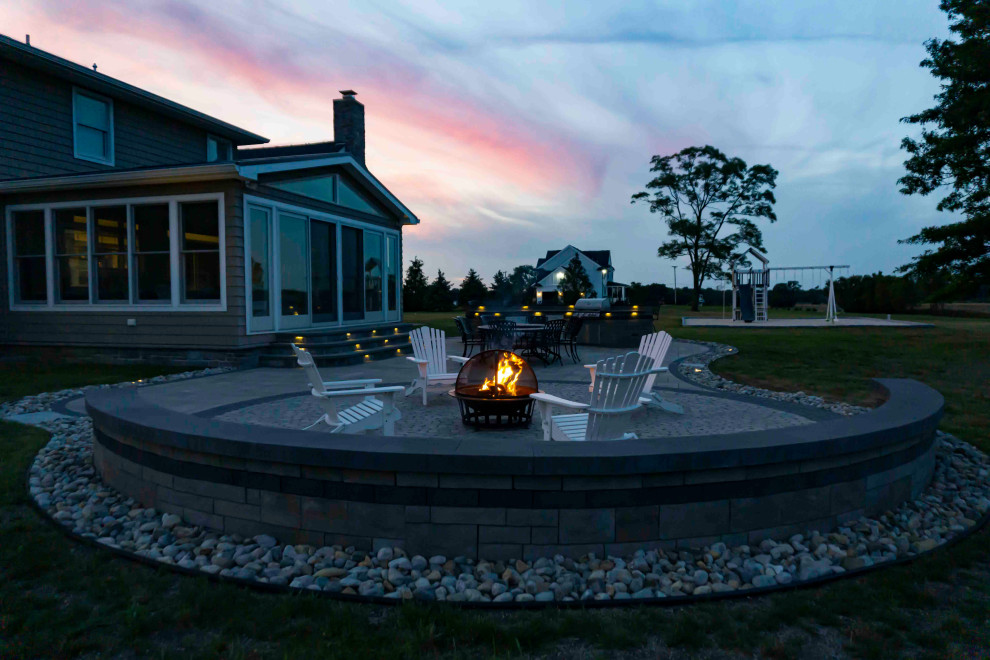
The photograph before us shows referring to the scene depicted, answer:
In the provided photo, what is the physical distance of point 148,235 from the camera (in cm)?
1032

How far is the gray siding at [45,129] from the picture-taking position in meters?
11.6

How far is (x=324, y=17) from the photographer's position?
12594 millimetres

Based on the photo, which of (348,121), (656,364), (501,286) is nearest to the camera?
(656,364)

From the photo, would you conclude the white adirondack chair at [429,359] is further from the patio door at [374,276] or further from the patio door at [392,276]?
the patio door at [392,276]

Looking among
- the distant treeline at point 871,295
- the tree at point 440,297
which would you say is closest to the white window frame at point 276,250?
the distant treeline at point 871,295

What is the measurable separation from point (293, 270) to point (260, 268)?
0.94 m

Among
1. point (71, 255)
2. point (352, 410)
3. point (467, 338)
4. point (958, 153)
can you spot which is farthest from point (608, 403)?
point (958, 153)

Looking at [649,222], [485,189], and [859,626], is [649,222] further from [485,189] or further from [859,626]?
[859,626]

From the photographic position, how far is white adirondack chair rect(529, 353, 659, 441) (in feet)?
13.6

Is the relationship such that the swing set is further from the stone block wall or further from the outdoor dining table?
the stone block wall

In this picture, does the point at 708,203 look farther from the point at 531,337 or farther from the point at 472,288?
the point at 531,337

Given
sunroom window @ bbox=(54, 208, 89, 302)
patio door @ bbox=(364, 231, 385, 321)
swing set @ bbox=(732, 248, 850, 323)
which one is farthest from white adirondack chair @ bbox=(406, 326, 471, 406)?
swing set @ bbox=(732, 248, 850, 323)

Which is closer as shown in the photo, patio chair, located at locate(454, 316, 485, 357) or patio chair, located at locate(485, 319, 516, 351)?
patio chair, located at locate(485, 319, 516, 351)

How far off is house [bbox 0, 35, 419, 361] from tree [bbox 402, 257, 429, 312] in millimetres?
21413
